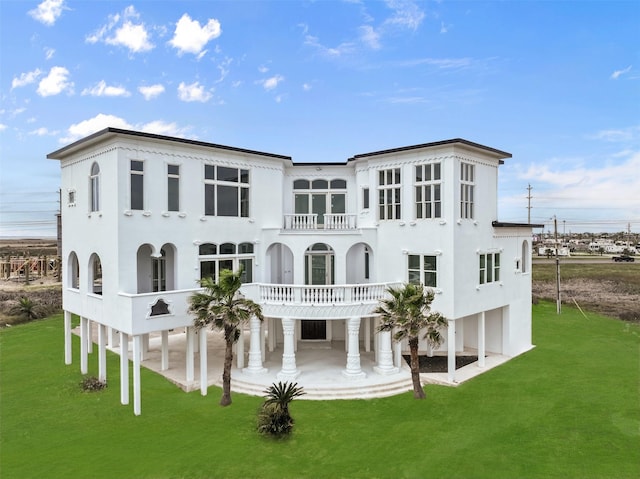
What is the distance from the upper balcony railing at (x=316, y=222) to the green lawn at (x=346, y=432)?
27.8ft

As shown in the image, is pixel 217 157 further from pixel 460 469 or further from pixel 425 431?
pixel 460 469

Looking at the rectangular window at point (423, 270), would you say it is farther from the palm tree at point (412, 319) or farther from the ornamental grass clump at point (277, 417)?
the ornamental grass clump at point (277, 417)

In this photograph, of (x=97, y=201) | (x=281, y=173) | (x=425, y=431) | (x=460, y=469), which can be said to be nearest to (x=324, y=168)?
(x=281, y=173)

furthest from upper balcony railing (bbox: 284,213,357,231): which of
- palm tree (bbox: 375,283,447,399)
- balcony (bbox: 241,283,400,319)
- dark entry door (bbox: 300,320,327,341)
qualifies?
dark entry door (bbox: 300,320,327,341)

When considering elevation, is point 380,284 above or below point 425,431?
above

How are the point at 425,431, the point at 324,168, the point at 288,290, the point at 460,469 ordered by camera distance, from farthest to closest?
the point at 324,168 < the point at 288,290 < the point at 425,431 < the point at 460,469

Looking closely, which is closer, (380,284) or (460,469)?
(460,469)

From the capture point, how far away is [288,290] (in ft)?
60.2

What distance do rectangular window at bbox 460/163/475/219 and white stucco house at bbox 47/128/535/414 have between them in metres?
0.09

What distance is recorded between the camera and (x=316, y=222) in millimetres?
22656

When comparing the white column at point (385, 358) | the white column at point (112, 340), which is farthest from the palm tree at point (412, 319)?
the white column at point (112, 340)

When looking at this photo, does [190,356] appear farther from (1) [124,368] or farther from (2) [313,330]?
(2) [313,330]

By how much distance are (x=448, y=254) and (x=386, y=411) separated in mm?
6959

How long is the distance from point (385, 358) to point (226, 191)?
406 inches
